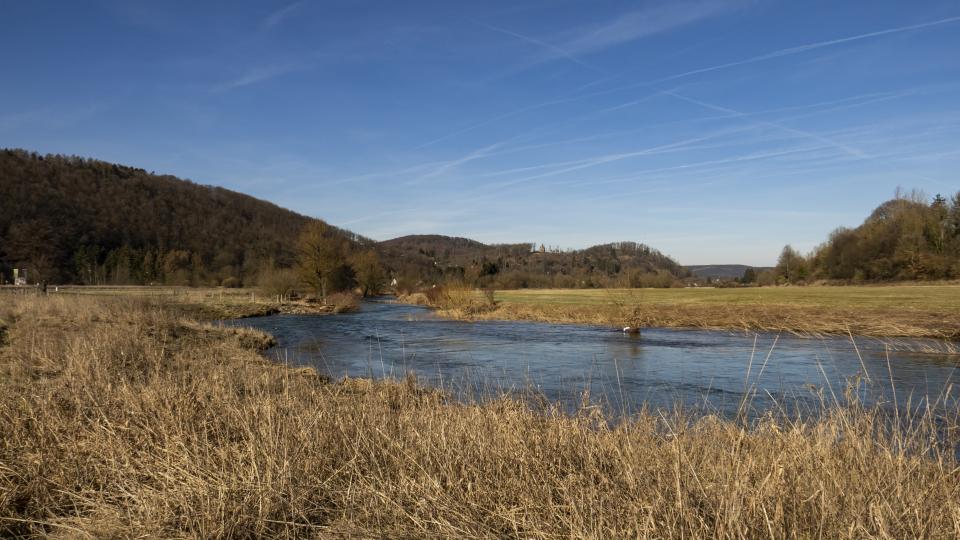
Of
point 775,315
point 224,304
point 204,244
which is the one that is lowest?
point 775,315

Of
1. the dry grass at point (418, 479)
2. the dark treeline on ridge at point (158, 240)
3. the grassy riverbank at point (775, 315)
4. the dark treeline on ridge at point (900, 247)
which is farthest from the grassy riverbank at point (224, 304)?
the dark treeline on ridge at point (900, 247)

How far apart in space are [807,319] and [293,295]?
49340 millimetres

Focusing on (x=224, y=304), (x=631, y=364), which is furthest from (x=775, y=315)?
(x=224, y=304)

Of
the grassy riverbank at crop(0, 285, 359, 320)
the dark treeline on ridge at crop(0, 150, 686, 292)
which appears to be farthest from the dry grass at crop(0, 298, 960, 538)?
the grassy riverbank at crop(0, 285, 359, 320)

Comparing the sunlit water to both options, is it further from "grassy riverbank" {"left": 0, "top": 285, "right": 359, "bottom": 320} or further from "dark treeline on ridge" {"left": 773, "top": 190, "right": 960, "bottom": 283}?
"dark treeline on ridge" {"left": 773, "top": 190, "right": 960, "bottom": 283}

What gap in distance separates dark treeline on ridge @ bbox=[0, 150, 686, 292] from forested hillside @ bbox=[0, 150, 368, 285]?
9.6 inches

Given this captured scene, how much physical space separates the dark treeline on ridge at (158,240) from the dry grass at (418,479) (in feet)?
99.2

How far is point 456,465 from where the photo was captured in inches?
177

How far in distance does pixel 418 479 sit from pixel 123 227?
4959 inches

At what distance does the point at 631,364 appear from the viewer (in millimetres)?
18250

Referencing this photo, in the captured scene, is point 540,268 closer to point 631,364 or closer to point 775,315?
point 775,315

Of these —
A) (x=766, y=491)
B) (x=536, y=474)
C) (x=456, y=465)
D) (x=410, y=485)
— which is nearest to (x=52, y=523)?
(x=410, y=485)

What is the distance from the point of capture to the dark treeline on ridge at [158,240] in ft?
259

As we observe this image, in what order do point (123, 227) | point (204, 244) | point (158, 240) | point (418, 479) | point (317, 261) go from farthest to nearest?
point (204, 244), point (158, 240), point (123, 227), point (317, 261), point (418, 479)
